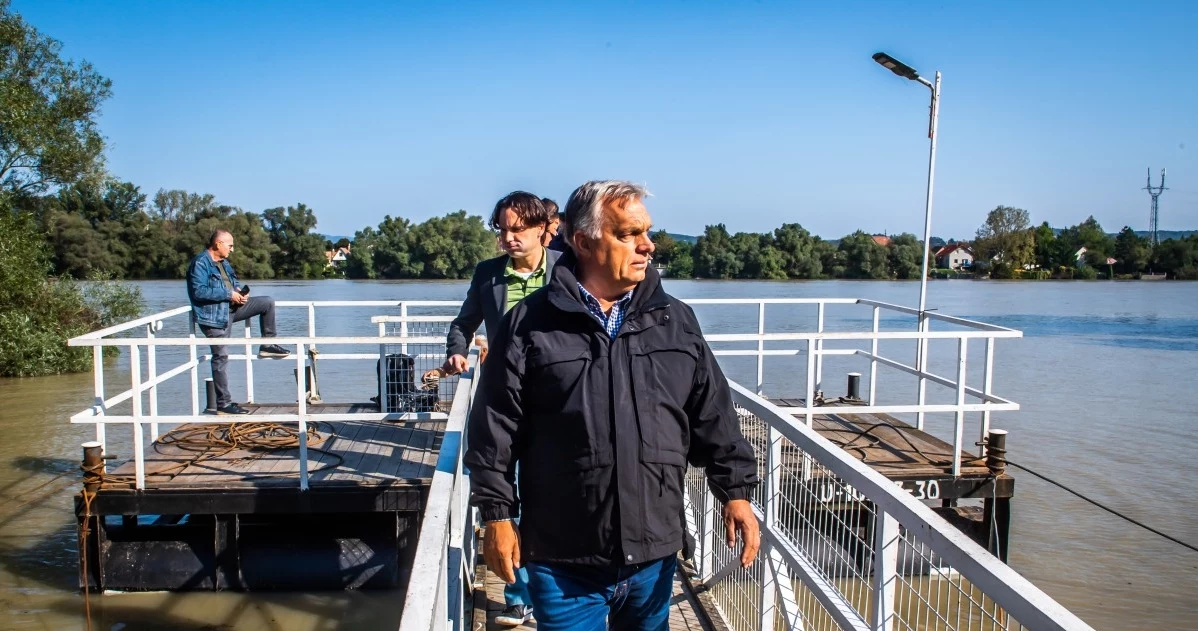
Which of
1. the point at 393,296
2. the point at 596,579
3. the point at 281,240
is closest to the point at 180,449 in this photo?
the point at 596,579

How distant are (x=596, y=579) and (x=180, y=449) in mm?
5652

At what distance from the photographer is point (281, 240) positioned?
2512 inches

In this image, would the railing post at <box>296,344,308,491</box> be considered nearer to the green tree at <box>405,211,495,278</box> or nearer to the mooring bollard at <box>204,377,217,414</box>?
the mooring bollard at <box>204,377,217,414</box>

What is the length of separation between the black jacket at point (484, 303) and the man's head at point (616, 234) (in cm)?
161

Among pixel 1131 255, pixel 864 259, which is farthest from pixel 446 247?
pixel 1131 255

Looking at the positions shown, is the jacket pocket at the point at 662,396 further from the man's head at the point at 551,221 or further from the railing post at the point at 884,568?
the man's head at the point at 551,221

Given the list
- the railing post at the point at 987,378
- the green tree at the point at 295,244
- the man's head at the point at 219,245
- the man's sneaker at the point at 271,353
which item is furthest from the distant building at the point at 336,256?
the railing post at the point at 987,378

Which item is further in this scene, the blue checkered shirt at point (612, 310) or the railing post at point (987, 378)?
the railing post at point (987, 378)

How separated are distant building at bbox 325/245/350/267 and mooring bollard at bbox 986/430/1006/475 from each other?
6064cm

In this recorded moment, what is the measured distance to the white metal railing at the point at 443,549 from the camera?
1.62 meters

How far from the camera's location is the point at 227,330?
25.4 ft

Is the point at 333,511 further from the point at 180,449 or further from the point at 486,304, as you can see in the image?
the point at 486,304

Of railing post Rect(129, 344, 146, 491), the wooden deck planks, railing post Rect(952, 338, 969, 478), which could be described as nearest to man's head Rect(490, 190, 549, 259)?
the wooden deck planks

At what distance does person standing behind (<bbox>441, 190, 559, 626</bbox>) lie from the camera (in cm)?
385
